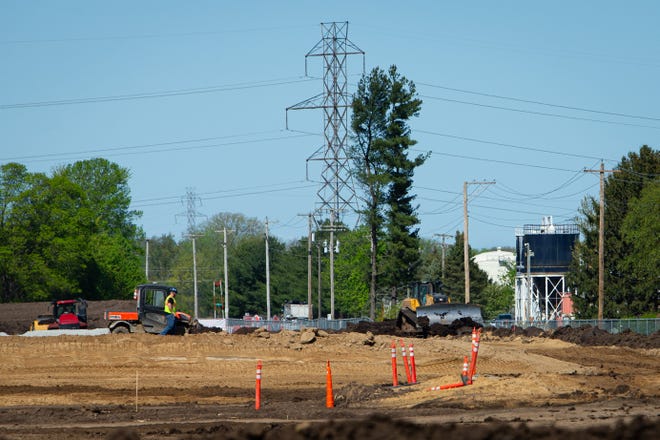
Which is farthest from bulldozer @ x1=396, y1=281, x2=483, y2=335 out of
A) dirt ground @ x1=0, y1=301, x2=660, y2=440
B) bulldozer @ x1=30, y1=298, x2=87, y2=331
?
bulldozer @ x1=30, y1=298, x2=87, y2=331

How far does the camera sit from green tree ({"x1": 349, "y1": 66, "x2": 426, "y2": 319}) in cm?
7306

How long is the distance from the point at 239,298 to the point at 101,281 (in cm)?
3502

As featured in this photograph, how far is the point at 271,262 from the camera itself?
437 ft

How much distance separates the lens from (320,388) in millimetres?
28594

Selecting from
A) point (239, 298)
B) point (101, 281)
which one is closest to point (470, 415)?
point (101, 281)

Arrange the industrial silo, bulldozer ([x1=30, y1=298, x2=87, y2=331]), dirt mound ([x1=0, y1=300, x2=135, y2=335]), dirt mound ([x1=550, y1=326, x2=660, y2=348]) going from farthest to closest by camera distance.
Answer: the industrial silo < dirt mound ([x1=0, y1=300, x2=135, y2=335]) < bulldozer ([x1=30, y1=298, x2=87, y2=331]) < dirt mound ([x1=550, y1=326, x2=660, y2=348])

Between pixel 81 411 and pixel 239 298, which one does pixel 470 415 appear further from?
pixel 239 298

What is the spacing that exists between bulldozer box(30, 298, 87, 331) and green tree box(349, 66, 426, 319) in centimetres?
2463

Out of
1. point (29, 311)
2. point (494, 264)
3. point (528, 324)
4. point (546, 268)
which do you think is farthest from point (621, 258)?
point (494, 264)

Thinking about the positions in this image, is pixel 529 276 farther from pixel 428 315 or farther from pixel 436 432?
pixel 436 432

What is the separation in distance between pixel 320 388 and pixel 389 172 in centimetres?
4601

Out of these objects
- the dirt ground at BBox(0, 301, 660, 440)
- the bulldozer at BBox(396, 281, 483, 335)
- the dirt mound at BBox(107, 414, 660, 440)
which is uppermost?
the bulldozer at BBox(396, 281, 483, 335)

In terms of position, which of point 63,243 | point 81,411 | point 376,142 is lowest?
point 81,411

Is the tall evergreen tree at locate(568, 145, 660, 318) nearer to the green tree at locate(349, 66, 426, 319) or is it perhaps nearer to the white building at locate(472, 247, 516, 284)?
the green tree at locate(349, 66, 426, 319)
